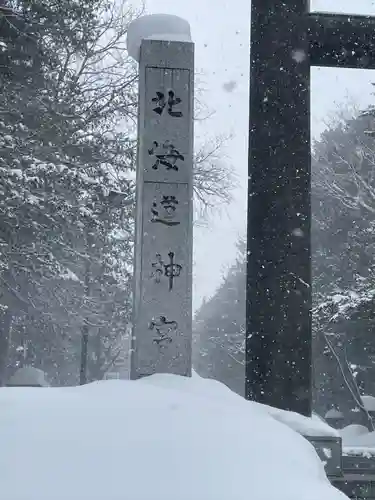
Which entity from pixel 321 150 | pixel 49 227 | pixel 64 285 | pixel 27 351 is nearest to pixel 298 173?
pixel 49 227

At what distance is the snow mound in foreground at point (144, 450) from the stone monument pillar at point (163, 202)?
2.97m

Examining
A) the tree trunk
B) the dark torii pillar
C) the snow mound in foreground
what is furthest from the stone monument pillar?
the tree trunk

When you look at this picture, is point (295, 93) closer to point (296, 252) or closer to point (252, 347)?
point (296, 252)

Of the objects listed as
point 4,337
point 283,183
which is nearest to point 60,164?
point 4,337

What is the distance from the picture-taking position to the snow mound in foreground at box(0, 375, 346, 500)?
1729 mm

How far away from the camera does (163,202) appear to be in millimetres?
5641

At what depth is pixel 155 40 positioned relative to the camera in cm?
581

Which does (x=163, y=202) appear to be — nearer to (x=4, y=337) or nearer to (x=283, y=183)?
(x=283, y=183)

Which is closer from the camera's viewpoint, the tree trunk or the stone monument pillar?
the stone monument pillar

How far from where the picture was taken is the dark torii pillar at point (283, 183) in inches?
149

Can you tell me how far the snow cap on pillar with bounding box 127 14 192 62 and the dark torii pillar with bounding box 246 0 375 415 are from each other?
68.1 inches

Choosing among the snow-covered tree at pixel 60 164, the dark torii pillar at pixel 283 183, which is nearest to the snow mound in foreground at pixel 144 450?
the dark torii pillar at pixel 283 183

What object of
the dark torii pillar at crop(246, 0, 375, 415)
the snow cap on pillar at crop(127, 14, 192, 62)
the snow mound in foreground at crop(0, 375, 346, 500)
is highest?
the snow cap on pillar at crop(127, 14, 192, 62)

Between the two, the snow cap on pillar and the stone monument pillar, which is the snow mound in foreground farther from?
the snow cap on pillar
